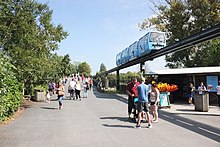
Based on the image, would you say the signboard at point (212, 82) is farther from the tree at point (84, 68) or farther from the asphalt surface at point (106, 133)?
the tree at point (84, 68)

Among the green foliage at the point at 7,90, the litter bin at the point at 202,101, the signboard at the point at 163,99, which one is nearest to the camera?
the green foliage at the point at 7,90

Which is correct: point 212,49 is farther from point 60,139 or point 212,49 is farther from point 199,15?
point 60,139

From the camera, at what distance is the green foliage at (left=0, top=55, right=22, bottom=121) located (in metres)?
10.4

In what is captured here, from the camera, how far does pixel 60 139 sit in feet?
27.4

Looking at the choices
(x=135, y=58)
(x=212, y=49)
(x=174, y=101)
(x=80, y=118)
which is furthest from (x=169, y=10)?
(x=80, y=118)

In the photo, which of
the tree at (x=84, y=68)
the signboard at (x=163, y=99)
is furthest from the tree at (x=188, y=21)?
the tree at (x=84, y=68)

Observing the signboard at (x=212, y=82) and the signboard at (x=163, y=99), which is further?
the signboard at (x=212, y=82)

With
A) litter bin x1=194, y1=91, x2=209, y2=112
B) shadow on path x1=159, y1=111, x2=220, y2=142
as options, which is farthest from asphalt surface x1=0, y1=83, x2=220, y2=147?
litter bin x1=194, y1=91, x2=209, y2=112

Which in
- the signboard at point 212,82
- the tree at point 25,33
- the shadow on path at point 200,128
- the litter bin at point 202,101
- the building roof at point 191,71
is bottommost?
the shadow on path at point 200,128

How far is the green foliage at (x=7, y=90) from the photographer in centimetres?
1038

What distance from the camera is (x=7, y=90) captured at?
38.6 ft

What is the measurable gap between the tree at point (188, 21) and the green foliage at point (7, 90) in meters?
27.4

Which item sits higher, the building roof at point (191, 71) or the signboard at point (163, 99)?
the building roof at point (191, 71)

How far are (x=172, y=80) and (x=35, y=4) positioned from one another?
12520mm
